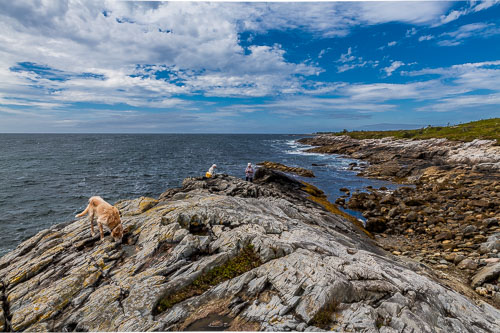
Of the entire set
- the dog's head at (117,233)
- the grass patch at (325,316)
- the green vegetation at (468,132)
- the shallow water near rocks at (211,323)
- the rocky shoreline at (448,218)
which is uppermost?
the green vegetation at (468,132)

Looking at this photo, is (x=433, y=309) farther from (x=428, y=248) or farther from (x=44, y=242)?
(x=44, y=242)

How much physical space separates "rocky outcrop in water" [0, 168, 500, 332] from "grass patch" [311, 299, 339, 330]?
3cm

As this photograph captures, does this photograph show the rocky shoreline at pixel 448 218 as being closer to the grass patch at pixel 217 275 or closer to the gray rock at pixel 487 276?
the gray rock at pixel 487 276

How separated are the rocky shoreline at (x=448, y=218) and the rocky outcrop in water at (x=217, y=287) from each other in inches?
220

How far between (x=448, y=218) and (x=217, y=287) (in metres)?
27.4

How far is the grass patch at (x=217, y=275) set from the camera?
7359mm

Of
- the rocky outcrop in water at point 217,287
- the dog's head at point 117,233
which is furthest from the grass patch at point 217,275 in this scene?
the dog's head at point 117,233

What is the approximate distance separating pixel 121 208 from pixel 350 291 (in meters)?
14.0

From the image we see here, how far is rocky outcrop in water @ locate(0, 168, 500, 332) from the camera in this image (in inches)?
265

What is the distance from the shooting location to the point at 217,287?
7762 millimetres

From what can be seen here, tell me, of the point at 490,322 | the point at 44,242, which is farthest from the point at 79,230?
the point at 490,322

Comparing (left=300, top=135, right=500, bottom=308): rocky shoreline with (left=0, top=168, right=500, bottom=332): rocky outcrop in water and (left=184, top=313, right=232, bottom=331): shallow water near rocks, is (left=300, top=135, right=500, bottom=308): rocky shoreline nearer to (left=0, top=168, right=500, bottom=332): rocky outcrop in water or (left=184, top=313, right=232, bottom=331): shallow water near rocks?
(left=0, top=168, right=500, bottom=332): rocky outcrop in water

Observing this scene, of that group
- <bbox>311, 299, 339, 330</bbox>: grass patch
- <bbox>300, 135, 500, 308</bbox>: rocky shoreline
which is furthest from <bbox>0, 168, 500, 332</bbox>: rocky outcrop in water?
<bbox>300, 135, 500, 308</bbox>: rocky shoreline

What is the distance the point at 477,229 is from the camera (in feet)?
67.4
